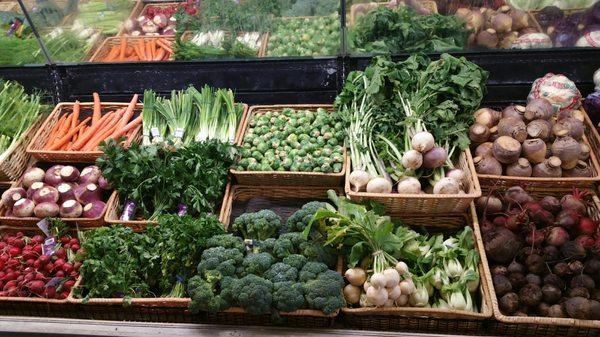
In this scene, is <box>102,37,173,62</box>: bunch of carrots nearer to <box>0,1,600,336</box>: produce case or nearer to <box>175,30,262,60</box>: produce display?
<box>0,1,600,336</box>: produce case

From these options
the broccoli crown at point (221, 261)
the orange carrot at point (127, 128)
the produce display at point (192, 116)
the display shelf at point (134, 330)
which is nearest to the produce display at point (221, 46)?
the produce display at point (192, 116)

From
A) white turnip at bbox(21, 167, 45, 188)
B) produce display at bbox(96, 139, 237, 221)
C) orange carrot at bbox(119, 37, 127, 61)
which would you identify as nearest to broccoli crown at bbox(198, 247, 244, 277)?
produce display at bbox(96, 139, 237, 221)

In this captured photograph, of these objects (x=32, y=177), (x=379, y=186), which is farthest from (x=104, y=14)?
(x=379, y=186)

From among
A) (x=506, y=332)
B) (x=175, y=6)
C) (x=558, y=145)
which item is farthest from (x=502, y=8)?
(x=175, y=6)

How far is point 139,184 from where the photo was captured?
307cm

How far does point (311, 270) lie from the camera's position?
2488 mm

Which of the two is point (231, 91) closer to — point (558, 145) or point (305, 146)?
point (305, 146)

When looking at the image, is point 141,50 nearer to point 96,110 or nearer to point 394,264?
point 96,110

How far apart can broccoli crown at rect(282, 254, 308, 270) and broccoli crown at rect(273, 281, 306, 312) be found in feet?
0.45

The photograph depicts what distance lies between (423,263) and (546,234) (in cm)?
63

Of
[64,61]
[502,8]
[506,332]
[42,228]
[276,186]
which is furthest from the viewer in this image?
[64,61]

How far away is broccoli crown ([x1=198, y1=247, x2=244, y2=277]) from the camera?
248 centimetres

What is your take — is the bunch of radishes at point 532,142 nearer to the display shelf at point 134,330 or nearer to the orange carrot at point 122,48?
the display shelf at point 134,330

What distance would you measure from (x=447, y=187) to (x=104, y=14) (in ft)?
9.77
